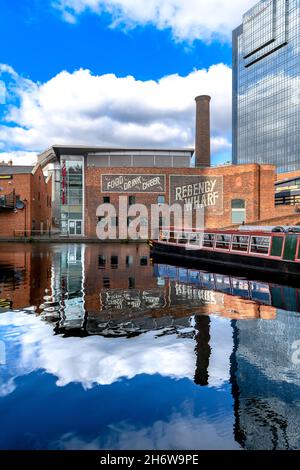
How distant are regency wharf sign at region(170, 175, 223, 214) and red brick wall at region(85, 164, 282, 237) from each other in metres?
0.63

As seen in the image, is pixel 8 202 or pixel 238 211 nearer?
pixel 8 202

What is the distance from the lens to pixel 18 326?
7055 millimetres

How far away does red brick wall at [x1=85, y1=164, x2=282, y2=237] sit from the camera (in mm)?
40406

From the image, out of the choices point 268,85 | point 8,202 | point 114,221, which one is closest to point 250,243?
point 114,221

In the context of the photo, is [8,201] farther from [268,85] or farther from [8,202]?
[268,85]

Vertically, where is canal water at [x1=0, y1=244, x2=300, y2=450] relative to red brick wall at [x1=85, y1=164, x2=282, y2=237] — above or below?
below

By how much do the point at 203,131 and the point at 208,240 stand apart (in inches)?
1149

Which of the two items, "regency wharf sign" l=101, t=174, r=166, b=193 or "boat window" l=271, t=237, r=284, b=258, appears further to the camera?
"regency wharf sign" l=101, t=174, r=166, b=193

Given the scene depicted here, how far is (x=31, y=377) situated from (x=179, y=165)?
137 feet

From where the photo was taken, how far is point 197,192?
42.0 m

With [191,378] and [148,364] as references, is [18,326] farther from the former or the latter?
[191,378]

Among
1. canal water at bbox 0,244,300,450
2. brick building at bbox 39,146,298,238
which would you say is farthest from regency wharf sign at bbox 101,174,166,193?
canal water at bbox 0,244,300,450

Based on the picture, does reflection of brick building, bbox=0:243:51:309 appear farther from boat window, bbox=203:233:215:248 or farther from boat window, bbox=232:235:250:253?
boat window, bbox=232:235:250:253

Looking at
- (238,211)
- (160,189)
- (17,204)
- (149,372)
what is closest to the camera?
(149,372)
